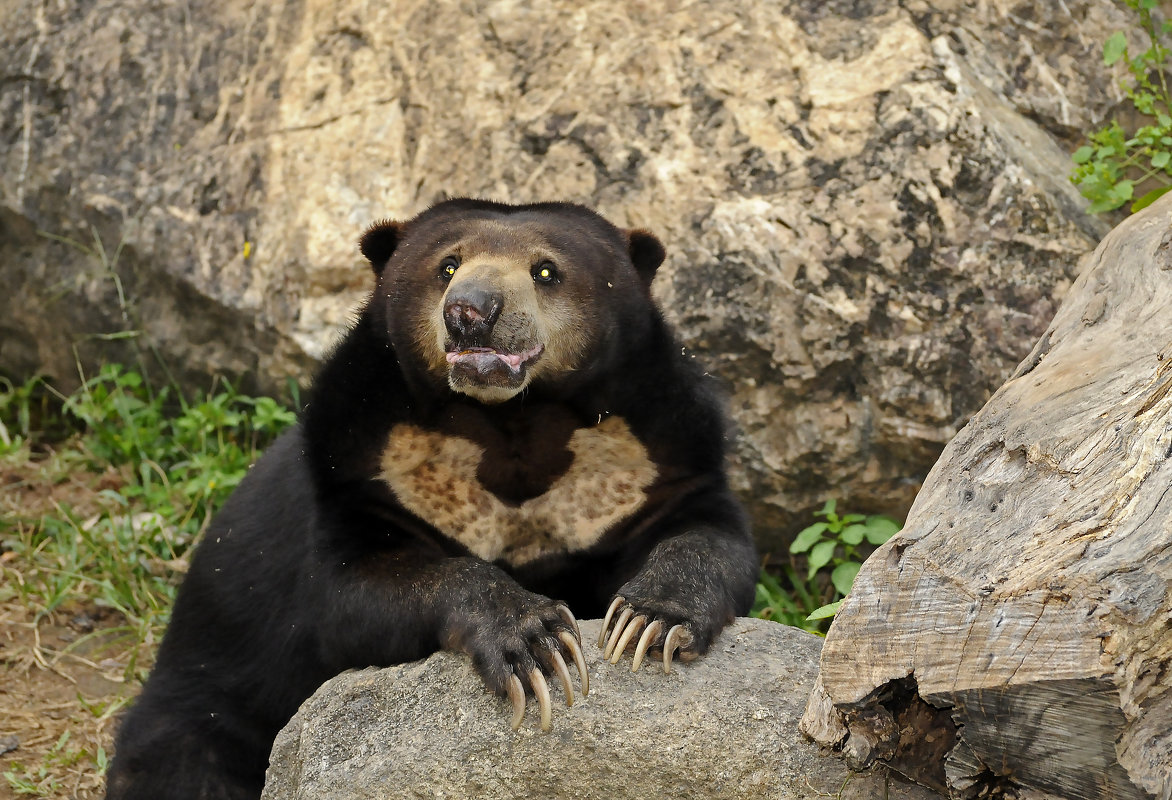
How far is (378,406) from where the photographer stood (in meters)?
3.91

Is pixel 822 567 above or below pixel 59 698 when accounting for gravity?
above

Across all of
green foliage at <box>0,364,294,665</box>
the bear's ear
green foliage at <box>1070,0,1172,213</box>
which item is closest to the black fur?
the bear's ear

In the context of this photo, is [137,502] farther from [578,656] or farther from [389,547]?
[578,656]

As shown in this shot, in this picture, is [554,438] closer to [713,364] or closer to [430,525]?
[430,525]

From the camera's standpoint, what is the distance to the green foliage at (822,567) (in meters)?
4.98

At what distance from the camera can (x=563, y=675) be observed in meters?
3.12

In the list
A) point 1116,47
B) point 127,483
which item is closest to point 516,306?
point 1116,47

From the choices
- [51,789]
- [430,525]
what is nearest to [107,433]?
[51,789]

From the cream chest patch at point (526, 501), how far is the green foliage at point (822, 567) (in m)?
1.13

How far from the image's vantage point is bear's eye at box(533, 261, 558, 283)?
3.89 meters

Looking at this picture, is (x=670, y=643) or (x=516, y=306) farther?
(x=516, y=306)

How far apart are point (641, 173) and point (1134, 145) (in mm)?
1837

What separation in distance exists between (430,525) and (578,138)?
2.17 meters

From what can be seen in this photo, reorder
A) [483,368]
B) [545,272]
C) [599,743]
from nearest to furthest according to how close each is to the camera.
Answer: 1. [599,743]
2. [483,368]
3. [545,272]
